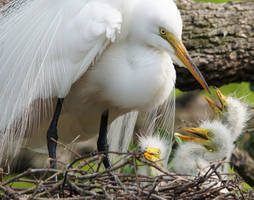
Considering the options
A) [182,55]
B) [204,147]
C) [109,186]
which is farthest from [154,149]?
[109,186]

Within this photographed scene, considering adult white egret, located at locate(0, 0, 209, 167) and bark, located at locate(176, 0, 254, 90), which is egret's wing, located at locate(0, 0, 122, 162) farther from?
bark, located at locate(176, 0, 254, 90)

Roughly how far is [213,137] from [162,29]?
2.27 ft

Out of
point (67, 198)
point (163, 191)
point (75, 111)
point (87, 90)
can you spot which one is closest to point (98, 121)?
point (75, 111)

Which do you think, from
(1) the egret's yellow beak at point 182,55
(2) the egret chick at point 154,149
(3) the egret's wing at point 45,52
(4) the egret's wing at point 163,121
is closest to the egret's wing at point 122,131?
(4) the egret's wing at point 163,121

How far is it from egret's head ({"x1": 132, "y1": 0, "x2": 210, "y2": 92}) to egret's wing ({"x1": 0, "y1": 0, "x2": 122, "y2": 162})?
0.12 meters

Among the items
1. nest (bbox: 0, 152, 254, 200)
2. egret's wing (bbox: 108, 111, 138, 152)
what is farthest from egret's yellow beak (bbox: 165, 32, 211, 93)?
egret's wing (bbox: 108, 111, 138, 152)

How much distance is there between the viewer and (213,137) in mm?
2639

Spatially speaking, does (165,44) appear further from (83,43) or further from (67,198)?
(67,198)

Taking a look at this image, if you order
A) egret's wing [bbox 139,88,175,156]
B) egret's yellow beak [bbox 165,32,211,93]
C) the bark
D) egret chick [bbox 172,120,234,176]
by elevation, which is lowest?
egret chick [bbox 172,120,234,176]

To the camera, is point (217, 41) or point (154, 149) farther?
point (217, 41)

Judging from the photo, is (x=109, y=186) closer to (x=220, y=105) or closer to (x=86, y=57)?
(x=86, y=57)

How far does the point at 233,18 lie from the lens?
3203 mm

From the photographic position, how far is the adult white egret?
2.22 metres

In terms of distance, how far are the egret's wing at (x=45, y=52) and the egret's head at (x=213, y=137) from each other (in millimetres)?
717
